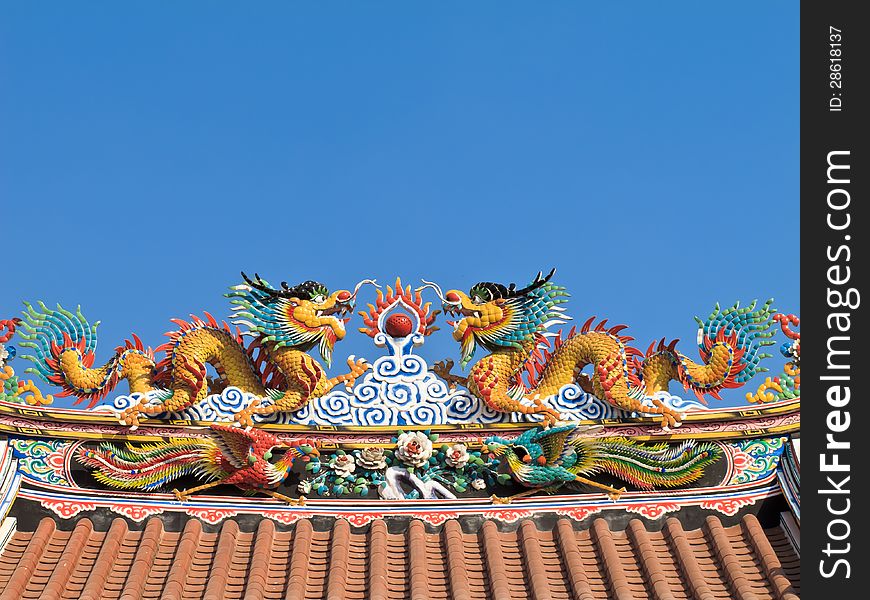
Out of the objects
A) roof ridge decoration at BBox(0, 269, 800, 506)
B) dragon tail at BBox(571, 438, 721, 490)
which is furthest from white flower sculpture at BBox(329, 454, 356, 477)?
dragon tail at BBox(571, 438, 721, 490)

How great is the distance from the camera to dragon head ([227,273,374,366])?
945 centimetres

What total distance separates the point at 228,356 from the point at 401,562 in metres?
2.01

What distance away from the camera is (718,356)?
9469mm

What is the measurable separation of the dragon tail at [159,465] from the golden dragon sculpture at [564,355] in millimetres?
1693

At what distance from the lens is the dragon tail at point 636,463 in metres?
9.12

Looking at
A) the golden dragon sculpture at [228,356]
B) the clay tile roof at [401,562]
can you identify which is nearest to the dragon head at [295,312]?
the golden dragon sculpture at [228,356]

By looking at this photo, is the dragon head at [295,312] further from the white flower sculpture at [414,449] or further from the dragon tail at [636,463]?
the dragon tail at [636,463]

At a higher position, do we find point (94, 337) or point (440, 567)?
point (94, 337)

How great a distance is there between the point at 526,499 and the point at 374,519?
1040mm

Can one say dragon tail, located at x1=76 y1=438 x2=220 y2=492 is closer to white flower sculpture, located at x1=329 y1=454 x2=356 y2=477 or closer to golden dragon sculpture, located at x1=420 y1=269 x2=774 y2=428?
white flower sculpture, located at x1=329 y1=454 x2=356 y2=477

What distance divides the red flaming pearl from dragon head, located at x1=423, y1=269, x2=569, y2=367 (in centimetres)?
30

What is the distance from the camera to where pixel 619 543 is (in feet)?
28.7
